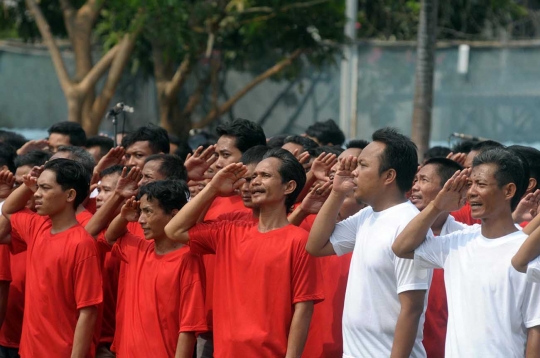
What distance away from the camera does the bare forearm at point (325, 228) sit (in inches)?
189

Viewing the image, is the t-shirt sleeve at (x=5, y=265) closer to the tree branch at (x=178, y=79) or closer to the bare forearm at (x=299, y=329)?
the bare forearm at (x=299, y=329)

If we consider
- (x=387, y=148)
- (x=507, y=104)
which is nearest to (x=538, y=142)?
(x=507, y=104)

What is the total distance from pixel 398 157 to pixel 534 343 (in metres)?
1.18

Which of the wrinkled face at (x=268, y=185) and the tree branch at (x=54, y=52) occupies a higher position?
the wrinkled face at (x=268, y=185)

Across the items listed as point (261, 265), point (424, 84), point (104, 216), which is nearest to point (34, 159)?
point (104, 216)

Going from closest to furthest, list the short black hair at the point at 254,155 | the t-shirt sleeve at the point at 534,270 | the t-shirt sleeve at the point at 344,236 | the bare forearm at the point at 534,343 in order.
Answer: the t-shirt sleeve at the point at 534,270
the bare forearm at the point at 534,343
the t-shirt sleeve at the point at 344,236
the short black hair at the point at 254,155

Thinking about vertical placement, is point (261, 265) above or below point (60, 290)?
above

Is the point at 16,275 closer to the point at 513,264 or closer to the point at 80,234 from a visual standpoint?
the point at 80,234

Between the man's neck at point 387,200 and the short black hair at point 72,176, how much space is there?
6.25 feet

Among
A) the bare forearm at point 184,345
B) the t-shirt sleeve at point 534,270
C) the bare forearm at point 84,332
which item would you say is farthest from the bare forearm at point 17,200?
the t-shirt sleeve at point 534,270

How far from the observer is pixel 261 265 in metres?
4.92

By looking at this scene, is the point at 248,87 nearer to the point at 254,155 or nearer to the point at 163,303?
the point at 254,155

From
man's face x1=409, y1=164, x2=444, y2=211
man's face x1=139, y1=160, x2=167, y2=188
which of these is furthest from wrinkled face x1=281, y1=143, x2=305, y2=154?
man's face x1=409, y1=164, x2=444, y2=211

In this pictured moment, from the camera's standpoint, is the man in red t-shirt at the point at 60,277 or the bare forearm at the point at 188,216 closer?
the bare forearm at the point at 188,216
